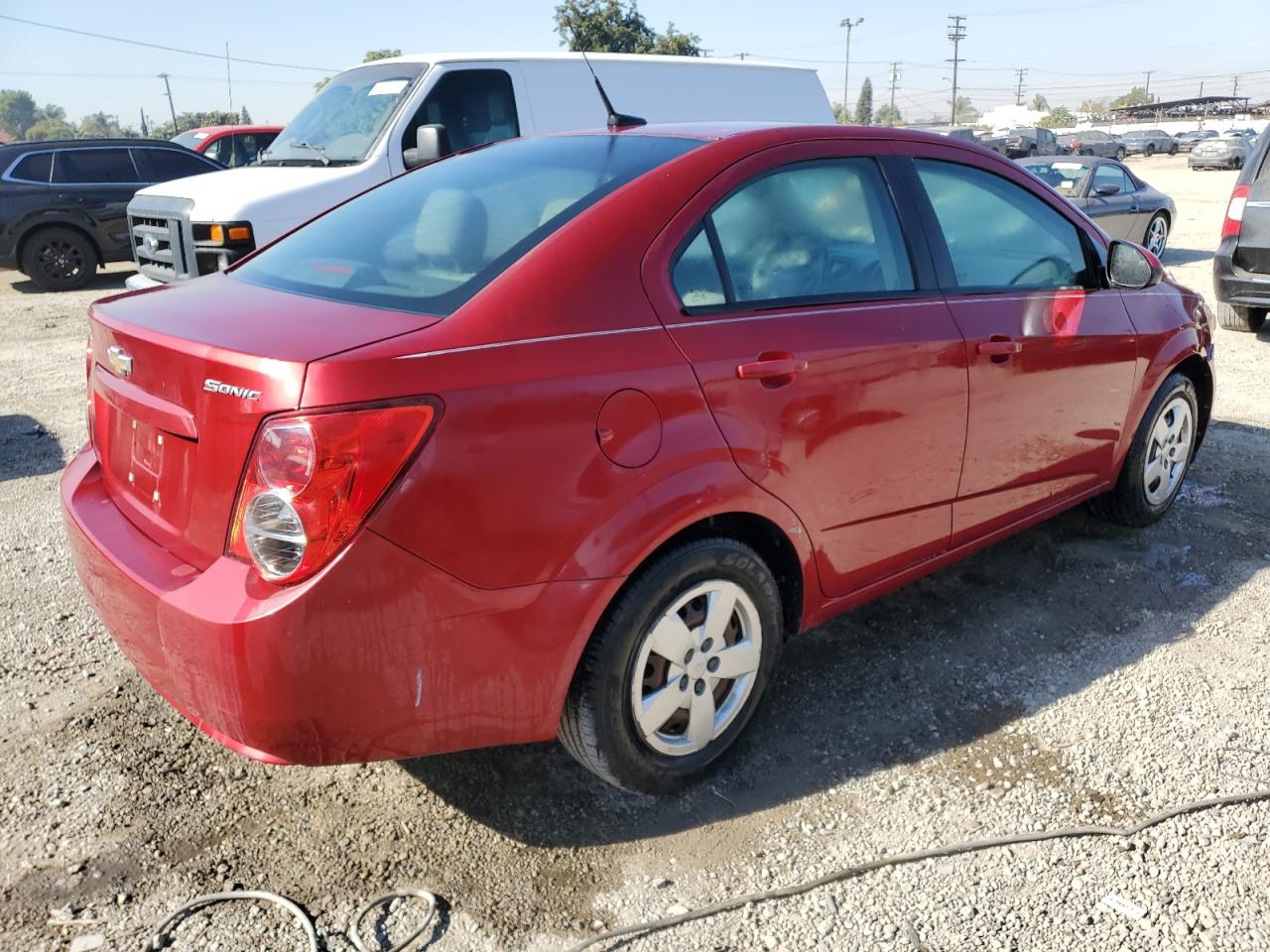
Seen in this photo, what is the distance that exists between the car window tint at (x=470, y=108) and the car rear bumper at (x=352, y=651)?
596cm

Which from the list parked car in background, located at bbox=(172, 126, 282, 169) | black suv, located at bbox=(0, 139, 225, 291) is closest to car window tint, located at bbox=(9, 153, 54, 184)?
black suv, located at bbox=(0, 139, 225, 291)

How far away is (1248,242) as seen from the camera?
317 inches

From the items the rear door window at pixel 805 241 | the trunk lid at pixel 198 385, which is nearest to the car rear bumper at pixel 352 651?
the trunk lid at pixel 198 385

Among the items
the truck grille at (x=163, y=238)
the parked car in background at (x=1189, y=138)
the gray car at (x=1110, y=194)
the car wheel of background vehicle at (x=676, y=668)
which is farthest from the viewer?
the parked car in background at (x=1189, y=138)

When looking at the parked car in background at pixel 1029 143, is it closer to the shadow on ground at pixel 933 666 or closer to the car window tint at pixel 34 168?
the car window tint at pixel 34 168

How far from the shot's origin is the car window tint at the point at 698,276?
8.54 ft

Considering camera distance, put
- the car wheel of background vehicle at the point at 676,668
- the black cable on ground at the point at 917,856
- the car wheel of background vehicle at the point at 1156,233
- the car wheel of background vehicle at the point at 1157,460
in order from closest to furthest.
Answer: the black cable on ground at the point at 917,856
the car wheel of background vehicle at the point at 676,668
the car wheel of background vehicle at the point at 1157,460
the car wheel of background vehicle at the point at 1156,233

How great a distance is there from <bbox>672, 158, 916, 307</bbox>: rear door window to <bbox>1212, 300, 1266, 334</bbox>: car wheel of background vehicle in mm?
7077

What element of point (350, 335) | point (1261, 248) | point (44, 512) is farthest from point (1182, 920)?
point (1261, 248)

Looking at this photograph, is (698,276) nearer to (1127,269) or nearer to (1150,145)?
(1127,269)

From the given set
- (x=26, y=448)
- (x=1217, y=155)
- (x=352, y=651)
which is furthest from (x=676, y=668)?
(x=1217, y=155)

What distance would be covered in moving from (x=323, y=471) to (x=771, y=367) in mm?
1180

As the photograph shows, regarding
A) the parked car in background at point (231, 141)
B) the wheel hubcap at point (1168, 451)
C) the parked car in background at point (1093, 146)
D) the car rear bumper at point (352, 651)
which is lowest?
the wheel hubcap at point (1168, 451)

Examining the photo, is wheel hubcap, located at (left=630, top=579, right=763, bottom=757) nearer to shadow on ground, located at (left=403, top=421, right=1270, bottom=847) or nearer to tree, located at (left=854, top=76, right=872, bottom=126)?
shadow on ground, located at (left=403, top=421, right=1270, bottom=847)
